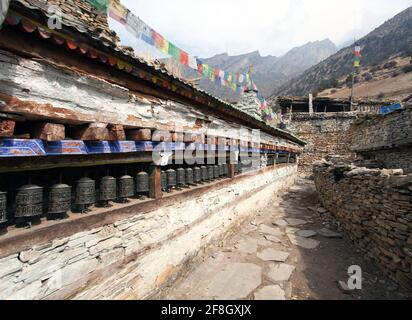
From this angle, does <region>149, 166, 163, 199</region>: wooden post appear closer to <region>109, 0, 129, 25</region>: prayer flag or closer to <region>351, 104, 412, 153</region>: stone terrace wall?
<region>109, 0, 129, 25</region>: prayer flag

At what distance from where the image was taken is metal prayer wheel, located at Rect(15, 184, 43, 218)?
8.00 ft

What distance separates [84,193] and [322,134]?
2666cm

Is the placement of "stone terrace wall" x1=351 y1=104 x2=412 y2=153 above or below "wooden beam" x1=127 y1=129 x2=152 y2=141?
above

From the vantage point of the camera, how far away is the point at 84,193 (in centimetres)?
302

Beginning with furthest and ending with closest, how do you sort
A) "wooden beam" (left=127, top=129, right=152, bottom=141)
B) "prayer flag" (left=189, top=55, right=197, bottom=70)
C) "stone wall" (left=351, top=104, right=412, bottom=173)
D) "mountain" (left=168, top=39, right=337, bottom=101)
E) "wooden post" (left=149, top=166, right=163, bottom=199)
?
"mountain" (left=168, top=39, right=337, bottom=101), "stone wall" (left=351, top=104, right=412, bottom=173), "prayer flag" (left=189, top=55, right=197, bottom=70), "wooden post" (left=149, top=166, right=163, bottom=199), "wooden beam" (left=127, top=129, right=152, bottom=141)

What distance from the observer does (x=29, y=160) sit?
239cm

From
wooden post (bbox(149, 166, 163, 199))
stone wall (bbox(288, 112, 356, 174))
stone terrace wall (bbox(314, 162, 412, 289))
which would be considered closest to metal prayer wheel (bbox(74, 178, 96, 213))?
wooden post (bbox(149, 166, 163, 199))

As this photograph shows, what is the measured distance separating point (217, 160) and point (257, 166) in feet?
11.3

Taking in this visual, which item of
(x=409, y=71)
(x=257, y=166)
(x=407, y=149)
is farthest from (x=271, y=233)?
(x=409, y=71)

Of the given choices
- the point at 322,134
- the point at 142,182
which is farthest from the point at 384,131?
the point at 142,182

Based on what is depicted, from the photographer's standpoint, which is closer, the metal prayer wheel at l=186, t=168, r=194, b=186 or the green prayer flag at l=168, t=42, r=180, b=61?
the metal prayer wheel at l=186, t=168, r=194, b=186

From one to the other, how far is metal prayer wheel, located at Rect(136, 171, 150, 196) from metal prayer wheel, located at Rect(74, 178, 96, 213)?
846mm

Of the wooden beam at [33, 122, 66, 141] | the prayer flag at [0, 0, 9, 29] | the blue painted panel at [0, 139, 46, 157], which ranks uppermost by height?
the prayer flag at [0, 0, 9, 29]

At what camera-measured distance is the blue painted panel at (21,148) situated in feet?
6.77
